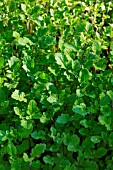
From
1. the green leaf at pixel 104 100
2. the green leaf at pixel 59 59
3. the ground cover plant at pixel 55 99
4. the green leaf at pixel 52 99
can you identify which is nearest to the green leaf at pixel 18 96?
the ground cover plant at pixel 55 99

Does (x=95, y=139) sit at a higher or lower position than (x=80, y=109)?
lower

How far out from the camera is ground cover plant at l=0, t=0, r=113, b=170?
1.80 meters

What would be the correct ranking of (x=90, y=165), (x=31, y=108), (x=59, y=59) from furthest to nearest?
(x=59, y=59) < (x=31, y=108) < (x=90, y=165)

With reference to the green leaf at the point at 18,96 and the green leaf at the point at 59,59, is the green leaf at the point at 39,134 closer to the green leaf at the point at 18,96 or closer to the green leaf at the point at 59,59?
the green leaf at the point at 18,96

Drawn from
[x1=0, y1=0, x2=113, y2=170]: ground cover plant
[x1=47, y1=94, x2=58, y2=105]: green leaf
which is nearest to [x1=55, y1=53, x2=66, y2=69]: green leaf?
[x1=0, y1=0, x2=113, y2=170]: ground cover plant

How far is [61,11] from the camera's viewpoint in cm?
240

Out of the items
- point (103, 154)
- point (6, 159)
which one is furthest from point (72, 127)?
point (6, 159)

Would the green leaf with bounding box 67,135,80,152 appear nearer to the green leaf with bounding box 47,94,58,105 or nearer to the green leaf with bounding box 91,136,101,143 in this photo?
the green leaf with bounding box 91,136,101,143

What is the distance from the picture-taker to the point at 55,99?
1.91 metres

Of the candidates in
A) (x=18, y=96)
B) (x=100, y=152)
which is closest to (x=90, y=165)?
(x=100, y=152)

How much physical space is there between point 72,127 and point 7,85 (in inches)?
15.1

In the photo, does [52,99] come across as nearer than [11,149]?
No

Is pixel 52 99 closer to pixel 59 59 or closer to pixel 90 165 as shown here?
pixel 59 59

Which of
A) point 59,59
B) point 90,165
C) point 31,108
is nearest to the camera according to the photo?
point 90,165
